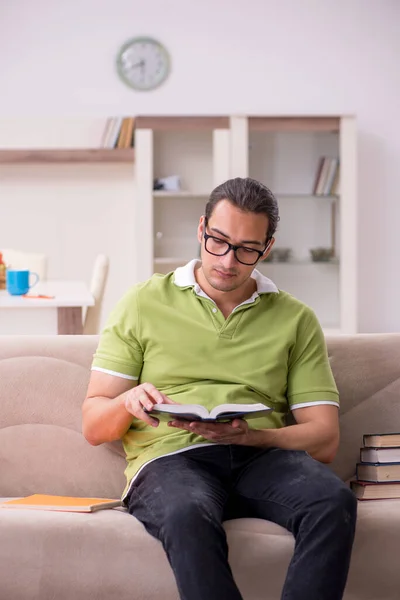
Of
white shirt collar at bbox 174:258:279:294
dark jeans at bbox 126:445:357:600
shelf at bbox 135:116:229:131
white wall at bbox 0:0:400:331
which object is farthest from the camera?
white wall at bbox 0:0:400:331

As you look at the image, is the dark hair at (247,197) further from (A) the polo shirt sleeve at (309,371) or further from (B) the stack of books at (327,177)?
(B) the stack of books at (327,177)

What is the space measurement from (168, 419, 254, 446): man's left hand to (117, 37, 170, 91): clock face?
180 inches

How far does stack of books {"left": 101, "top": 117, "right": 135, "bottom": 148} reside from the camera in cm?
582

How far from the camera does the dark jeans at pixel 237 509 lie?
5.12 feet

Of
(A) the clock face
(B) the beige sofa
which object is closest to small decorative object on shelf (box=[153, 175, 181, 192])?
(A) the clock face

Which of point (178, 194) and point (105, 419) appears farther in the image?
point (178, 194)

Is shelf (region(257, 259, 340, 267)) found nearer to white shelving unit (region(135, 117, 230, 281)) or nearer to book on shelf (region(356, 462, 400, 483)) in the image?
white shelving unit (region(135, 117, 230, 281))

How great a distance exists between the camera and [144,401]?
5.61 feet

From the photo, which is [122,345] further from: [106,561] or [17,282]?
[17,282]

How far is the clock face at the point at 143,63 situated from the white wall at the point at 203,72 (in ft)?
0.18

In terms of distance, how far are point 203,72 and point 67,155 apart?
108 centimetres

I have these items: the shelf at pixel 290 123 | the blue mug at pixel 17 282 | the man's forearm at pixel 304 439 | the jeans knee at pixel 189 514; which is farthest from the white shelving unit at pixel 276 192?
the jeans knee at pixel 189 514

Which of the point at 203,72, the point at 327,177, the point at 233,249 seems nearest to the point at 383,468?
the point at 233,249

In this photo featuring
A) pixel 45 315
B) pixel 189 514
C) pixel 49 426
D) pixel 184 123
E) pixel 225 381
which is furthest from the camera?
pixel 184 123
